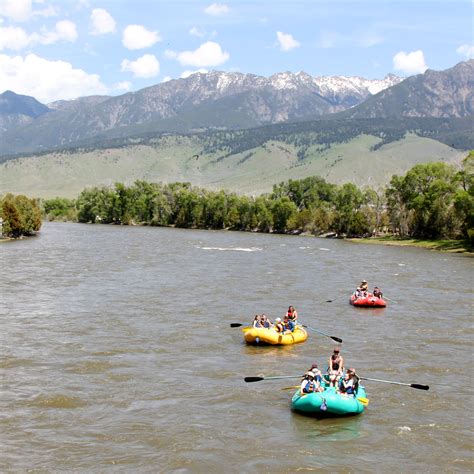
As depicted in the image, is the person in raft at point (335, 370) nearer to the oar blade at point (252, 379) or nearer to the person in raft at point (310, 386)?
the person in raft at point (310, 386)

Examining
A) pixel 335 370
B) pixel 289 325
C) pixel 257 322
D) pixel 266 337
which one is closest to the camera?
pixel 335 370

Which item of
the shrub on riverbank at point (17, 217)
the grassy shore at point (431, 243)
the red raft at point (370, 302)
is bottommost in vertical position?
the red raft at point (370, 302)

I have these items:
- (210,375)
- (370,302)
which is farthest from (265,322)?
(370,302)

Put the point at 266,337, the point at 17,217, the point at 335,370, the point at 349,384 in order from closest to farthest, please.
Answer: the point at 349,384
the point at 335,370
the point at 266,337
the point at 17,217

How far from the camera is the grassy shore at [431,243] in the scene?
126 meters

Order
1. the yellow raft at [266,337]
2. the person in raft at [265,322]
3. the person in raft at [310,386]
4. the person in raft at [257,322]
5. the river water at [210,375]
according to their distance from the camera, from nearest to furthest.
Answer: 1. the river water at [210,375]
2. the person in raft at [310,386]
3. the yellow raft at [266,337]
4. the person in raft at [257,322]
5. the person in raft at [265,322]

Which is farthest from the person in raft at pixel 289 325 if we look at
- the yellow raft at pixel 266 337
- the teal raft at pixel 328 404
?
the teal raft at pixel 328 404

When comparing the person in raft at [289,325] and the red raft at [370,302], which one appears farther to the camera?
the red raft at [370,302]

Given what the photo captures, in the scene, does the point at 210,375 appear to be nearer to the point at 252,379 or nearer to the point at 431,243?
the point at 252,379

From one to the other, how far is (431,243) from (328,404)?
116 m

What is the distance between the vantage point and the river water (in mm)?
25938

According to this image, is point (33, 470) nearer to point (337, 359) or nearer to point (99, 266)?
point (337, 359)

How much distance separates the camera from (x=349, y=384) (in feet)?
102

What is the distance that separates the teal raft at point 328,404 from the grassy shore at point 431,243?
96585 mm
